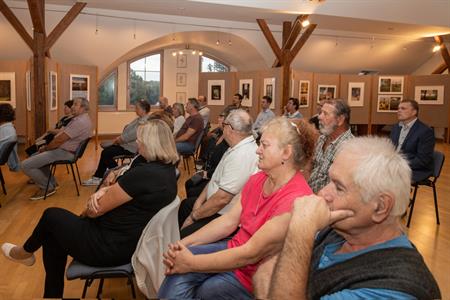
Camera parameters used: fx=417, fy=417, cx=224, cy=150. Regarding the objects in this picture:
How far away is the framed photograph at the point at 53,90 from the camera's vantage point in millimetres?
8442

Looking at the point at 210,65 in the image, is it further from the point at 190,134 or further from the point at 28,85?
the point at 190,134

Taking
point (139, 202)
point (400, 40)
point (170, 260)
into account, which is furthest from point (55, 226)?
point (400, 40)

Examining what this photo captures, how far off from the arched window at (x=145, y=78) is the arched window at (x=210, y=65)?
55.9 inches

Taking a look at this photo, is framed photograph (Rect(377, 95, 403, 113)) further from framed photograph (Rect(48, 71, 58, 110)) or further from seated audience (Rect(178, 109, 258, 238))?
seated audience (Rect(178, 109, 258, 238))

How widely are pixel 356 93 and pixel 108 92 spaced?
7575mm

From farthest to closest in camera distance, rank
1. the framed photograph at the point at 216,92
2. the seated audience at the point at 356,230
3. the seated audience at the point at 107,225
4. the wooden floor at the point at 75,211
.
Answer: the framed photograph at the point at 216,92 < the wooden floor at the point at 75,211 < the seated audience at the point at 107,225 < the seated audience at the point at 356,230

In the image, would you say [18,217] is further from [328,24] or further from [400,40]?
[400,40]

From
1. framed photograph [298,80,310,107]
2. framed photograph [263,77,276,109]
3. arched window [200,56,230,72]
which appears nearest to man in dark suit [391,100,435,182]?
framed photograph [263,77,276,109]

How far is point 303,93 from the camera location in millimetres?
11750

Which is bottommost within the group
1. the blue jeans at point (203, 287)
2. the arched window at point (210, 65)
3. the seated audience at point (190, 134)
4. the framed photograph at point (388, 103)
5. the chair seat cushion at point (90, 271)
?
the chair seat cushion at point (90, 271)

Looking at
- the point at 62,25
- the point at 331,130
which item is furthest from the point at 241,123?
the point at 62,25

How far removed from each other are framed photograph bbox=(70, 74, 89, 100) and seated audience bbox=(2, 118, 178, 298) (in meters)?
7.79

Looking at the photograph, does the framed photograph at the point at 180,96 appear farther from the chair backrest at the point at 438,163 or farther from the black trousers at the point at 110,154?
the chair backrest at the point at 438,163

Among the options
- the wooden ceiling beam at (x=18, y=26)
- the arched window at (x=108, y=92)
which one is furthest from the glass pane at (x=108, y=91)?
the wooden ceiling beam at (x=18, y=26)
